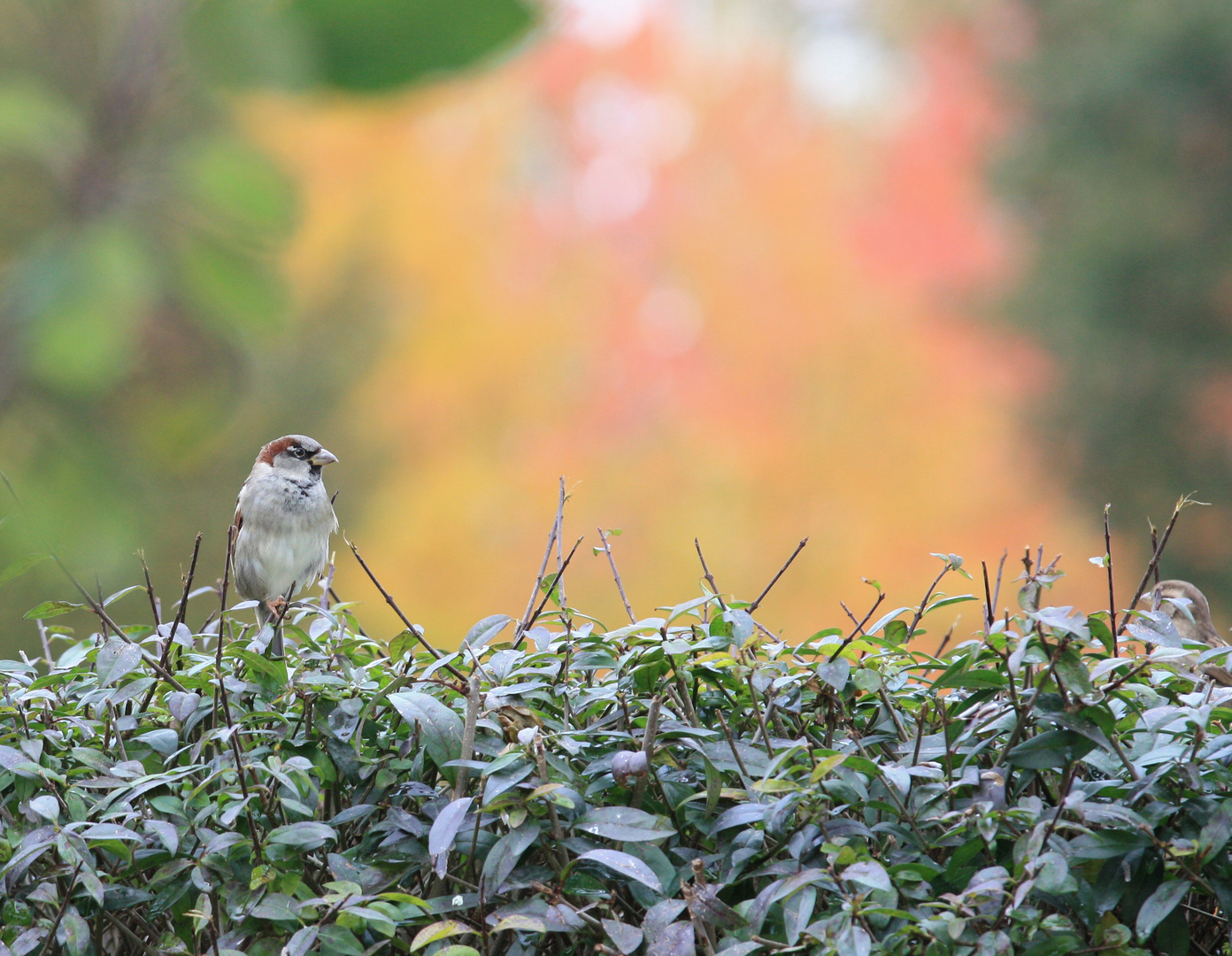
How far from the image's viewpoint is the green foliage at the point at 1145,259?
26.2 ft

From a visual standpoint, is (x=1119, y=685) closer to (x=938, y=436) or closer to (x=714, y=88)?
(x=938, y=436)

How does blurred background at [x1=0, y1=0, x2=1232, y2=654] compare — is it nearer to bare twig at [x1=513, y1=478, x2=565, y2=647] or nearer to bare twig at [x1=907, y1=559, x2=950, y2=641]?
bare twig at [x1=513, y1=478, x2=565, y2=647]

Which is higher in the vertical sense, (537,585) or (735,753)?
(537,585)

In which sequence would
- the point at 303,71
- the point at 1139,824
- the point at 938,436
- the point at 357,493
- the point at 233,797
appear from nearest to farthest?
the point at 303,71 → the point at 1139,824 → the point at 233,797 → the point at 357,493 → the point at 938,436

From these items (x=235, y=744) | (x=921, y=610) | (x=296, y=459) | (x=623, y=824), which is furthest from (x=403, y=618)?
(x=296, y=459)

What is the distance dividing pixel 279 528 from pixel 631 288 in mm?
8264

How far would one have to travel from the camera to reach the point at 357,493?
2.78 meters

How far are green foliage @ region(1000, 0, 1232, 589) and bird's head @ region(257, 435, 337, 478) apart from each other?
20.7 feet

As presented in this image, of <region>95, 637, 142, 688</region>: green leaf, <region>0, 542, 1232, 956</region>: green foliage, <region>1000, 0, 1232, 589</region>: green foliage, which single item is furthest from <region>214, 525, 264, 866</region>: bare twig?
<region>1000, 0, 1232, 589</region>: green foliage

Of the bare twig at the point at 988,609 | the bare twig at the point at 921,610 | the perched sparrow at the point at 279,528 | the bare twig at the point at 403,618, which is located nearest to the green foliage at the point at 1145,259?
the perched sparrow at the point at 279,528

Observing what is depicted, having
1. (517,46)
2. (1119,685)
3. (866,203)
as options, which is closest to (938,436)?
(866,203)

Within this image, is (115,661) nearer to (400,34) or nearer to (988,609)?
(988,609)

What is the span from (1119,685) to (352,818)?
0.89 m

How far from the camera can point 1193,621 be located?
1953mm
